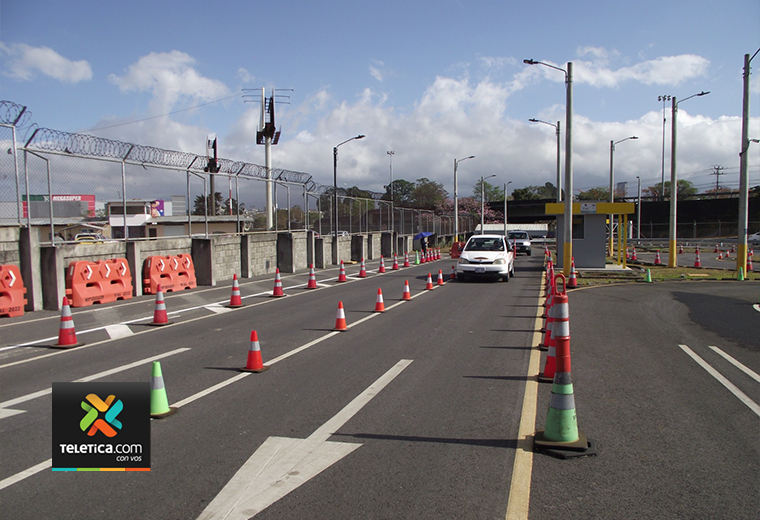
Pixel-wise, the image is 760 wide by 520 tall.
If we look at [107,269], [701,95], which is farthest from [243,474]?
[701,95]

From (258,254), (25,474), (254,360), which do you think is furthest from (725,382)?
(258,254)

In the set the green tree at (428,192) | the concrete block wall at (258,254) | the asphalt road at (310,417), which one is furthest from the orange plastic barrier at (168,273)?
the green tree at (428,192)

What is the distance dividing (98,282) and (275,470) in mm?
12146

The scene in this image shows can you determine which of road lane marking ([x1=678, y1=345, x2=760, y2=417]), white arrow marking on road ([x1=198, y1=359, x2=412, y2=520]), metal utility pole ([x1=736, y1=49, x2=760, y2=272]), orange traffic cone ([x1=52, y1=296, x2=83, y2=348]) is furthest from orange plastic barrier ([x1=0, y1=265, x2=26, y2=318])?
metal utility pole ([x1=736, y1=49, x2=760, y2=272])

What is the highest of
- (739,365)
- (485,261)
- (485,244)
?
(485,244)

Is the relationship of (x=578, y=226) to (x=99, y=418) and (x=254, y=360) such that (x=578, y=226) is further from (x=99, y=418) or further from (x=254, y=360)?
(x=99, y=418)

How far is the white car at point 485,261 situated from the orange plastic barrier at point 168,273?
31.7 feet

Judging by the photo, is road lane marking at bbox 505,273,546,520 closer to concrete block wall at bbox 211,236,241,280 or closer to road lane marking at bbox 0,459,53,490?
road lane marking at bbox 0,459,53,490

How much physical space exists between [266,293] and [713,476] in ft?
48.1

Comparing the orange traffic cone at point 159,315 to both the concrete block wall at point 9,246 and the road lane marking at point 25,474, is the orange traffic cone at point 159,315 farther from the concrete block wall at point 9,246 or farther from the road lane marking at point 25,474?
the road lane marking at point 25,474

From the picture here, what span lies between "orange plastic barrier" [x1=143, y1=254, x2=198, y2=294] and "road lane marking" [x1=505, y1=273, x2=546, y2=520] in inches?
474

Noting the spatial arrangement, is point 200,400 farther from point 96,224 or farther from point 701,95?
point 701,95

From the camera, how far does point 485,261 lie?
827 inches

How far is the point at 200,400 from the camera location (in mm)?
6445
